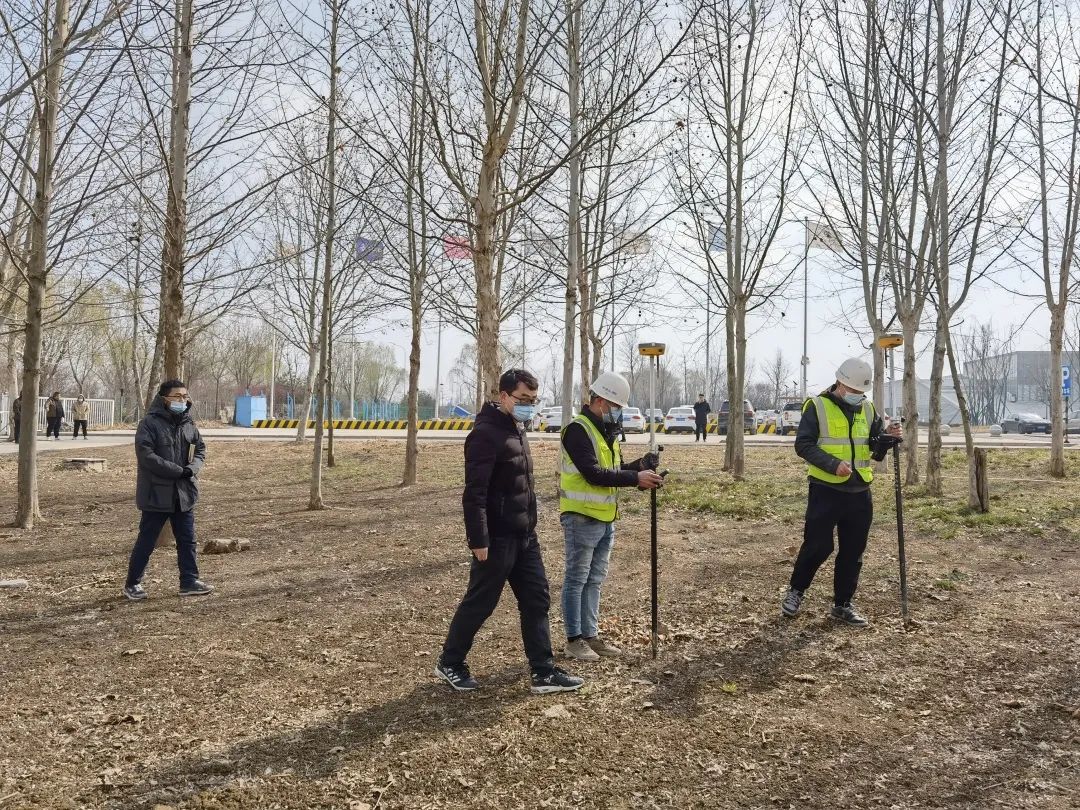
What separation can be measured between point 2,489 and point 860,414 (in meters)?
13.9

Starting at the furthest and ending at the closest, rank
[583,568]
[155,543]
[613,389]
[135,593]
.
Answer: [155,543] < [135,593] < [583,568] < [613,389]

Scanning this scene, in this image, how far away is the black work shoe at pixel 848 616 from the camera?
572cm

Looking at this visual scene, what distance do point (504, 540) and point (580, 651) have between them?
3.60ft

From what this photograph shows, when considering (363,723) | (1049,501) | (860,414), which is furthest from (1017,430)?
(363,723)

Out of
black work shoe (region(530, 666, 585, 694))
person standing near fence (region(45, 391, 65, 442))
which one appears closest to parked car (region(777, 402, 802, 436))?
person standing near fence (region(45, 391, 65, 442))

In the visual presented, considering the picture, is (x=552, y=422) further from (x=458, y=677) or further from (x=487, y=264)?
(x=458, y=677)

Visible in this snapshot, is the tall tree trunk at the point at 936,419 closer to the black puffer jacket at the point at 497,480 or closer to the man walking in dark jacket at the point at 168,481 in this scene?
the black puffer jacket at the point at 497,480

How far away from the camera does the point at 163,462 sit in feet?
21.0

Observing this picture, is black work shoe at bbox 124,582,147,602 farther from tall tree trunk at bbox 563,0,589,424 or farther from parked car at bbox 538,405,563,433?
parked car at bbox 538,405,563,433

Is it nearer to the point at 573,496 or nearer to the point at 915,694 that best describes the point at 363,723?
the point at 573,496

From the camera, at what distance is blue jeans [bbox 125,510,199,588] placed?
21.2 ft

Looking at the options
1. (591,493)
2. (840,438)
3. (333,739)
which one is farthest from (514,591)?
(840,438)

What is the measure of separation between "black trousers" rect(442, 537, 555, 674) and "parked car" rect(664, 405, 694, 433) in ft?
106

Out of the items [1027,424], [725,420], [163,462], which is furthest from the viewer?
[1027,424]
